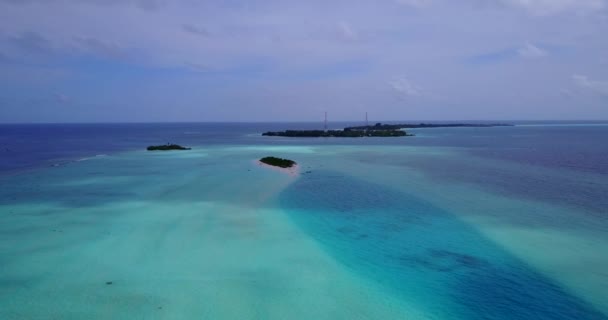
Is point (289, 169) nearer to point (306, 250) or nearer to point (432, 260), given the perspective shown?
point (306, 250)

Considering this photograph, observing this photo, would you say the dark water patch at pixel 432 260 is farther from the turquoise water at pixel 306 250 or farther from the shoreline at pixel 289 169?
the shoreline at pixel 289 169

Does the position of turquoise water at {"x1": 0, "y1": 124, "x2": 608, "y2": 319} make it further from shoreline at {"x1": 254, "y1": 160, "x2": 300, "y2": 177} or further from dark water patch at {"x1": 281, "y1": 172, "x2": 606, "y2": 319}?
shoreline at {"x1": 254, "y1": 160, "x2": 300, "y2": 177}

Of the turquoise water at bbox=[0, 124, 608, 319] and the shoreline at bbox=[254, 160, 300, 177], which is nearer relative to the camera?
the turquoise water at bbox=[0, 124, 608, 319]

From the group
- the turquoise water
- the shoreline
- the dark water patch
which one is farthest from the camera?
the shoreline

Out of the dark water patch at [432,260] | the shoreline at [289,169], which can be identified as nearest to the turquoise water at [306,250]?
the dark water patch at [432,260]

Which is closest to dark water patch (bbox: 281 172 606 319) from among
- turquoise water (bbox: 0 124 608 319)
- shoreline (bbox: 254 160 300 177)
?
turquoise water (bbox: 0 124 608 319)

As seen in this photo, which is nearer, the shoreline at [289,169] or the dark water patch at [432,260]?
the dark water patch at [432,260]

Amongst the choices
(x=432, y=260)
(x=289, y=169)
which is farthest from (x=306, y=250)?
(x=289, y=169)
